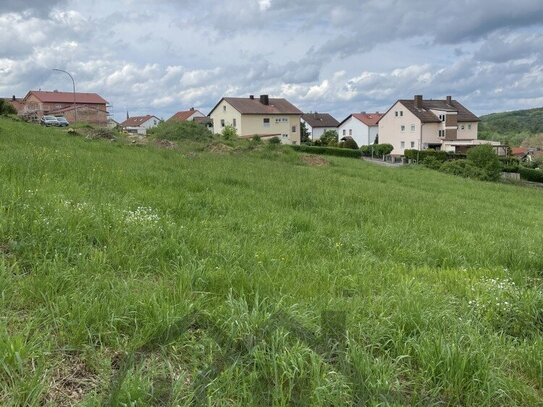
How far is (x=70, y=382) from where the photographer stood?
2406 millimetres

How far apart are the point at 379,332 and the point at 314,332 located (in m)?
0.49

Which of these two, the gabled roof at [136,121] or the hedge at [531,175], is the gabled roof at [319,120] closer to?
the gabled roof at [136,121]

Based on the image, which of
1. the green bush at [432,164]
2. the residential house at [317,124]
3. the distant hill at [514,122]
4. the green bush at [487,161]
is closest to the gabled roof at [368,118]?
the residential house at [317,124]

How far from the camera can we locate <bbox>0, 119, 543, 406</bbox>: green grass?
8.12 feet

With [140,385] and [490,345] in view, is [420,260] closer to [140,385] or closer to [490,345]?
[490,345]

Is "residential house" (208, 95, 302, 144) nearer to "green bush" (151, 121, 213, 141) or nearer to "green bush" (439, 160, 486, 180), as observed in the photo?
"green bush" (151, 121, 213, 141)

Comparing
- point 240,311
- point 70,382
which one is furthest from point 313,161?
point 70,382

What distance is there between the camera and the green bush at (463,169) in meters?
36.1

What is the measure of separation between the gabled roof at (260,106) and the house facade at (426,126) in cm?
1663

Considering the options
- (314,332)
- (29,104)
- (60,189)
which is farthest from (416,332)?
(29,104)

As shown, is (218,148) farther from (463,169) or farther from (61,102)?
(61,102)

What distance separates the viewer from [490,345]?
3.17 meters

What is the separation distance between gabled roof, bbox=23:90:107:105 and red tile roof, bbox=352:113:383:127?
181 feet

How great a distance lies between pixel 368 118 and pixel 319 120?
52.5 ft
